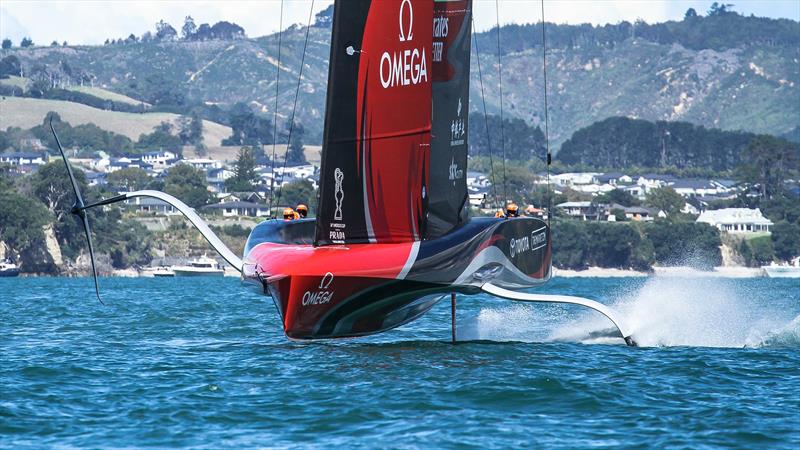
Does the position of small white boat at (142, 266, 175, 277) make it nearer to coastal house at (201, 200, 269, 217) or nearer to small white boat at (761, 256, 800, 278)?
coastal house at (201, 200, 269, 217)

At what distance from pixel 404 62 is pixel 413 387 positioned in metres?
4.73

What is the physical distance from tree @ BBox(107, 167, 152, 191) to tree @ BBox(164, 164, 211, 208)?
8.65m

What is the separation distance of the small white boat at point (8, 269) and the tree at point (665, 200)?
59.2 metres

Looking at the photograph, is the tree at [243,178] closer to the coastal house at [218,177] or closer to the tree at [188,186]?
the tree at [188,186]

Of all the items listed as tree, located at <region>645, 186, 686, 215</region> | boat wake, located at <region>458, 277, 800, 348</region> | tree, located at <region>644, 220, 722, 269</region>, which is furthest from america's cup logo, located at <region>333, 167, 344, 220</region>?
tree, located at <region>645, 186, 686, 215</region>

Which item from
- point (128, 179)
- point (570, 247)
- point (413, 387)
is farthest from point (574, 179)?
point (413, 387)

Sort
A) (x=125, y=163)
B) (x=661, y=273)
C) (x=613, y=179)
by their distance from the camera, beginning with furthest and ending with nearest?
(x=125, y=163) < (x=613, y=179) < (x=661, y=273)

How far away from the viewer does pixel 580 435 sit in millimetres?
13203

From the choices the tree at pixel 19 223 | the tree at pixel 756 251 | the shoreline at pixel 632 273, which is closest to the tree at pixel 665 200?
the tree at pixel 756 251

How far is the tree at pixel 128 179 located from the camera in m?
137

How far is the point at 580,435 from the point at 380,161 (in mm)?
6286

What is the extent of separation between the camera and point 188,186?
121625 mm

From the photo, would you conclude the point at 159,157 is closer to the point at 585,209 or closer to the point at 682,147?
the point at 682,147

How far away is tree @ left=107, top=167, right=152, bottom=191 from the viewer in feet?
449
